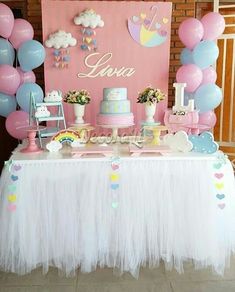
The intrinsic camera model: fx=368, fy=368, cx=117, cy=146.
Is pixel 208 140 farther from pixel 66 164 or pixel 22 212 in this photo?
pixel 22 212

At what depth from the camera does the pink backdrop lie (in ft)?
11.4

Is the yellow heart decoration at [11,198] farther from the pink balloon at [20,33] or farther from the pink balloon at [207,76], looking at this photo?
the pink balloon at [207,76]

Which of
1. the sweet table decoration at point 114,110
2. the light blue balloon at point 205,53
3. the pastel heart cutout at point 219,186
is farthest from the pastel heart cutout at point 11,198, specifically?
the light blue balloon at point 205,53

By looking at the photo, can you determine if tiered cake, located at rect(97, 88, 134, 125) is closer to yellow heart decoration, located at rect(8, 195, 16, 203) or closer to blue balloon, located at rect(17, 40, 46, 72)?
blue balloon, located at rect(17, 40, 46, 72)

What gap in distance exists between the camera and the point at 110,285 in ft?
8.22

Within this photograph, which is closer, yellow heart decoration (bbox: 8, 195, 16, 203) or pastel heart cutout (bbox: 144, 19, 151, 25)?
yellow heart decoration (bbox: 8, 195, 16, 203)

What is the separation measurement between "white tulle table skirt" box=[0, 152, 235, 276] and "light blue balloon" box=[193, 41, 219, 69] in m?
1.20

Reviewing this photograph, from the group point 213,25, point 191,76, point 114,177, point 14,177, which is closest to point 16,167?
point 14,177

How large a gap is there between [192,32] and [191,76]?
41 centimetres

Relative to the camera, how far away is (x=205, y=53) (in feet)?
11.1

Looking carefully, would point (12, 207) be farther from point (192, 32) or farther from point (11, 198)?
point (192, 32)

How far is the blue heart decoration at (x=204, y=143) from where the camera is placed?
2.71m

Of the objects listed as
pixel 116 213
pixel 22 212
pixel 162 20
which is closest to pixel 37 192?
pixel 22 212

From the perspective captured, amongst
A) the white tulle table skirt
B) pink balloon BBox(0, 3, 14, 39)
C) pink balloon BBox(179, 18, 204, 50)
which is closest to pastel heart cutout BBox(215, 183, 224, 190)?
the white tulle table skirt
